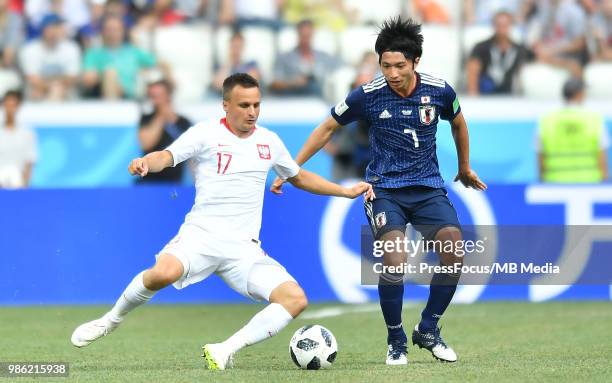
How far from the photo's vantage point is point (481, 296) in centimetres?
1271

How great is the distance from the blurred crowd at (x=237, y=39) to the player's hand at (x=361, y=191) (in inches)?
295

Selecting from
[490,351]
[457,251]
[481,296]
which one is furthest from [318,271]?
[457,251]

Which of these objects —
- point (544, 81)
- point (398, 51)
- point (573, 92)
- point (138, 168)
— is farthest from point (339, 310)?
point (544, 81)

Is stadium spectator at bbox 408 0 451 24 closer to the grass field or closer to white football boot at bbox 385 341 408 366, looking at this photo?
the grass field

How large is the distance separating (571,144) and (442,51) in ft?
10.4

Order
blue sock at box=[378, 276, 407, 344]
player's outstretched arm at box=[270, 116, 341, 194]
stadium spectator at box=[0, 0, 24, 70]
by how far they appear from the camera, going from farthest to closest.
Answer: stadium spectator at box=[0, 0, 24, 70] → player's outstretched arm at box=[270, 116, 341, 194] → blue sock at box=[378, 276, 407, 344]

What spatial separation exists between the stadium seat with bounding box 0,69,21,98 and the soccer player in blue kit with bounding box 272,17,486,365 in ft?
28.7

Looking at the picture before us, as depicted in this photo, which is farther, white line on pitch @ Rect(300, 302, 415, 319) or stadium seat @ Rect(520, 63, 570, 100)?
stadium seat @ Rect(520, 63, 570, 100)

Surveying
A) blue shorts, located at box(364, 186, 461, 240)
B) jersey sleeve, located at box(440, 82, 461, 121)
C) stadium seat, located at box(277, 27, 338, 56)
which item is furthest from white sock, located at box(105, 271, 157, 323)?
stadium seat, located at box(277, 27, 338, 56)

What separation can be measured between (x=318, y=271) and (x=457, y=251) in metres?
4.79

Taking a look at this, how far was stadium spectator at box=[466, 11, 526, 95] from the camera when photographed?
16.0 meters

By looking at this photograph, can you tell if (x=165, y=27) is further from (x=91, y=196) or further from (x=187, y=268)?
(x=187, y=268)

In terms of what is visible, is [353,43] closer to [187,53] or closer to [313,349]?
[187,53]

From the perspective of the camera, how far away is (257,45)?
1630cm
